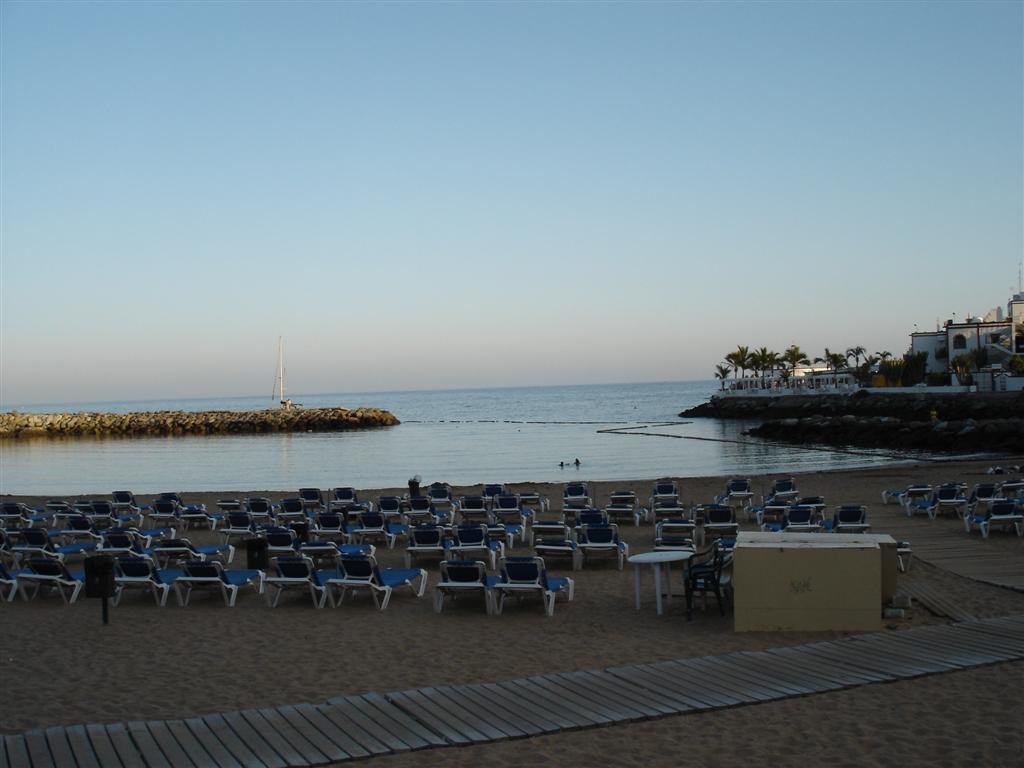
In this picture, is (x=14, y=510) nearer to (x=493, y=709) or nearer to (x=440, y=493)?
(x=440, y=493)

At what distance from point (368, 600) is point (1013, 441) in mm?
35220

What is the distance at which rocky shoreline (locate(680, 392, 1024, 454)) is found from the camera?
4097 cm

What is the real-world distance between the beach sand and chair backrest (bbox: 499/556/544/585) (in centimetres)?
37

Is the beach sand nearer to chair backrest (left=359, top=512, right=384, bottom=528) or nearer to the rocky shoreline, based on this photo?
chair backrest (left=359, top=512, right=384, bottom=528)

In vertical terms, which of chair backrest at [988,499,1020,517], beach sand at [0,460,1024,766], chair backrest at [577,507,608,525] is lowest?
beach sand at [0,460,1024,766]

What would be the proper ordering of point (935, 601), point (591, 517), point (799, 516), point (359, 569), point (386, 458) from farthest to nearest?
point (386, 458) < point (591, 517) < point (799, 516) < point (359, 569) < point (935, 601)

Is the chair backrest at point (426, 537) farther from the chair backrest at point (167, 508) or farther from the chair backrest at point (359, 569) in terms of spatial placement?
the chair backrest at point (167, 508)

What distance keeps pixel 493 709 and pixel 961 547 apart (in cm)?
979

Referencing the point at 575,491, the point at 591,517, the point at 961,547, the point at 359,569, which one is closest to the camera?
the point at 359,569

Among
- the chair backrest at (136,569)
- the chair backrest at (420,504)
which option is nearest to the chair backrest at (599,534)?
the chair backrest at (420,504)

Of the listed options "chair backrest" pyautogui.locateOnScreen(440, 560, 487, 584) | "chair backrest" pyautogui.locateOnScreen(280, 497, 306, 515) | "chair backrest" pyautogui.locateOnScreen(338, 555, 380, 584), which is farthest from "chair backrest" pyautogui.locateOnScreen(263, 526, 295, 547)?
"chair backrest" pyautogui.locateOnScreen(280, 497, 306, 515)

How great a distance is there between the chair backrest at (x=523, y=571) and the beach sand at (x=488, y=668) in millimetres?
372

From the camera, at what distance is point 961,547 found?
13844mm

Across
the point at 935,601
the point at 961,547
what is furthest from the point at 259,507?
the point at 935,601
